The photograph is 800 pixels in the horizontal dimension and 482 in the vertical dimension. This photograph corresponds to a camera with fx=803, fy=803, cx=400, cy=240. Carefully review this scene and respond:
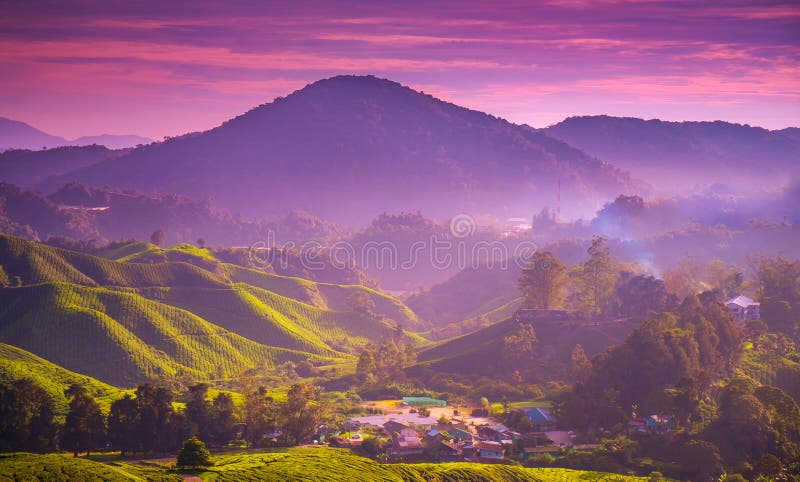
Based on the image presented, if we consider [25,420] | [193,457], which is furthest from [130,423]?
[193,457]

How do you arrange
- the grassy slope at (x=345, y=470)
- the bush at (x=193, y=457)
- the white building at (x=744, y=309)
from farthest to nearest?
the white building at (x=744, y=309) < the grassy slope at (x=345, y=470) < the bush at (x=193, y=457)

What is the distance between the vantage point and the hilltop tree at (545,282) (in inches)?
3580

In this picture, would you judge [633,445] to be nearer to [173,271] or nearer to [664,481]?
[664,481]

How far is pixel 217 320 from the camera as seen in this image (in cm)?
10988

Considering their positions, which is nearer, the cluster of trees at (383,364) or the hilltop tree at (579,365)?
the hilltop tree at (579,365)

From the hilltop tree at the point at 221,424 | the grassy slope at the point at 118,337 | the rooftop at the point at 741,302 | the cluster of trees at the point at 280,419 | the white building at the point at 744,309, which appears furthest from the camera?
the grassy slope at the point at 118,337

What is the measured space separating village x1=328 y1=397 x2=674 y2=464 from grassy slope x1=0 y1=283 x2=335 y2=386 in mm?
34170

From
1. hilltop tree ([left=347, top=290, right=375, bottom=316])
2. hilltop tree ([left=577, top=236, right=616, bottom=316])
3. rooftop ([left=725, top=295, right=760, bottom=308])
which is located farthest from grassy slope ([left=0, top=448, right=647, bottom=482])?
hilltop tree ([left=347, top=290, right=375, bottom=316])

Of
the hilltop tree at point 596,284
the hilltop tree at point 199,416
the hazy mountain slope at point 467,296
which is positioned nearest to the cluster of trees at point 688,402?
the hilltop tree at point 596,284

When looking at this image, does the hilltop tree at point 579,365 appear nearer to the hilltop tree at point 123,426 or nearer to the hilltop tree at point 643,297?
the hilltop tree at point 643,297

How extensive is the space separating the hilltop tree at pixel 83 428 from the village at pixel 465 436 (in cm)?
1549

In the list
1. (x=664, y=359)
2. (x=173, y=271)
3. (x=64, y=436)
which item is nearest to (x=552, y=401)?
(x=664, y=359)

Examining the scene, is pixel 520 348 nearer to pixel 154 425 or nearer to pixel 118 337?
pixel 154 425

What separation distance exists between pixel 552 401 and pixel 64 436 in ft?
123
